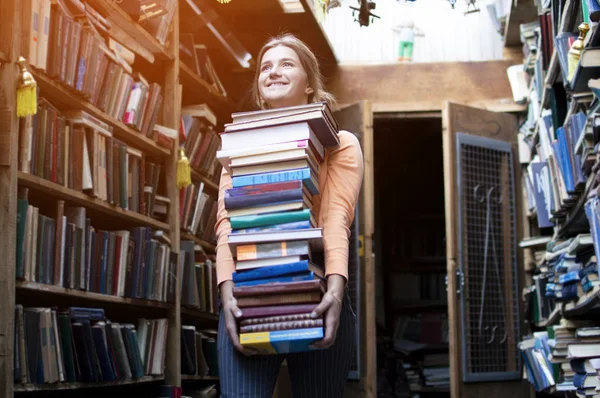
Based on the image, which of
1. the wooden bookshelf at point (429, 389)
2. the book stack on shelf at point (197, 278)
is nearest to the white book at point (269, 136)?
the book stack on shelf at point (197, 278)

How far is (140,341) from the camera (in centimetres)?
375

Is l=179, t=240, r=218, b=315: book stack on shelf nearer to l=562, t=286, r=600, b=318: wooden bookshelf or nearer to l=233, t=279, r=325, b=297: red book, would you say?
l=562, t=286, r=600, b=318: wooden bookshelf

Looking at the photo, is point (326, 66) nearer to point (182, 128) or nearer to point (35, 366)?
point (182, 128)

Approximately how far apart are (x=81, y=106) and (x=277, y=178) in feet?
5.40

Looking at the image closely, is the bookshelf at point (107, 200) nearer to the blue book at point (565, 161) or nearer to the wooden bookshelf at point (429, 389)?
the blue book at point (565, 161)

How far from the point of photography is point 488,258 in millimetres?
5691

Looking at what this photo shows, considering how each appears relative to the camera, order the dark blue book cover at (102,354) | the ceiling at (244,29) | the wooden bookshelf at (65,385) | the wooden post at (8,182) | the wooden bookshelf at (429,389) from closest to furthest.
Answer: the wooden post at (8,182)
the wooden bookshelf at (65,385)
the dark blue book cover at (102,354)
the ceiling at (244,29)
the wooden bookshelf at (429,389)

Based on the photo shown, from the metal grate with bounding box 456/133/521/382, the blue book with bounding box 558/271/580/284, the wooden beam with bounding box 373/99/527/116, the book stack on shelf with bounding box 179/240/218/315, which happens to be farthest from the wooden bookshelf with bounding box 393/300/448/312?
the blue book with bounding box 558/271/580/284

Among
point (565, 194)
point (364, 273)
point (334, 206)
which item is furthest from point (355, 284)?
point (334, 206)

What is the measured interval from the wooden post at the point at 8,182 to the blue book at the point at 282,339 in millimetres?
1171

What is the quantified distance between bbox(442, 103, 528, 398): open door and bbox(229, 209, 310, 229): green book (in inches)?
145

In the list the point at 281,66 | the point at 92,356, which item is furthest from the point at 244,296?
the point at 92,356

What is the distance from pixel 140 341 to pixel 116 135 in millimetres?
898

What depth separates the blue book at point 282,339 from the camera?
67.1 inches
